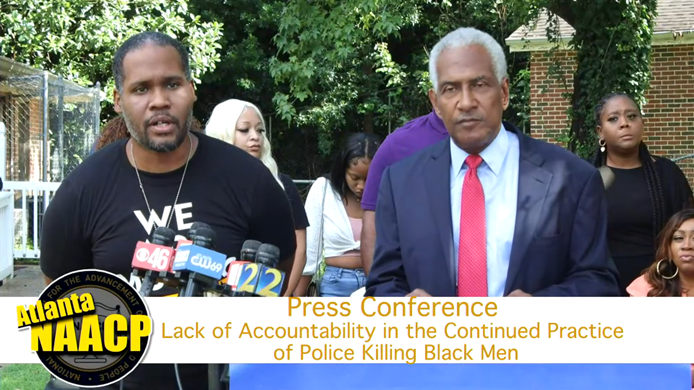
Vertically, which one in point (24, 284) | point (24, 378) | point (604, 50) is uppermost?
point (604, 50)

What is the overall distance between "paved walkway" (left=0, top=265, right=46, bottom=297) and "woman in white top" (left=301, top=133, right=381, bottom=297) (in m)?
5.62

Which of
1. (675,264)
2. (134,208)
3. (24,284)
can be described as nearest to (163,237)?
(134,208)

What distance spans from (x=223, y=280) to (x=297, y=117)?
78.1 ft

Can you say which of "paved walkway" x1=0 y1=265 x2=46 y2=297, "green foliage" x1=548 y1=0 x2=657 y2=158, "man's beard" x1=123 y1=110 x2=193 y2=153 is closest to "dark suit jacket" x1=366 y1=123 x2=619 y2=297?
"man's beard" x1=123 y1=110 x2=193 y2=153

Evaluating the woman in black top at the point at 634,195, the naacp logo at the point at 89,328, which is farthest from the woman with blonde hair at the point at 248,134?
the naacp logo at the point at 89,328

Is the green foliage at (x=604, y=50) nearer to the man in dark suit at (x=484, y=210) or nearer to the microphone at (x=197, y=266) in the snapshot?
the man in dark suit at (x=484, y=210)

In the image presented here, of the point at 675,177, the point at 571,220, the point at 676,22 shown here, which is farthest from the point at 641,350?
the point at 676,22

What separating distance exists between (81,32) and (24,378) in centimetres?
1316

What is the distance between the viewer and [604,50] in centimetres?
1195

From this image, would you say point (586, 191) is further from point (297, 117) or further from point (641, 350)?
point (297, 117)

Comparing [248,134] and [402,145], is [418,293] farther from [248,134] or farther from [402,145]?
[248,134]

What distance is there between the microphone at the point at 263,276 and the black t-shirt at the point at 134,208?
417 millimetres

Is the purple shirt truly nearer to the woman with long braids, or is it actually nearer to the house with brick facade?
the woman with long braids

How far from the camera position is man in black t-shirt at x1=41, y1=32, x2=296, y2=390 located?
9.33 feet
